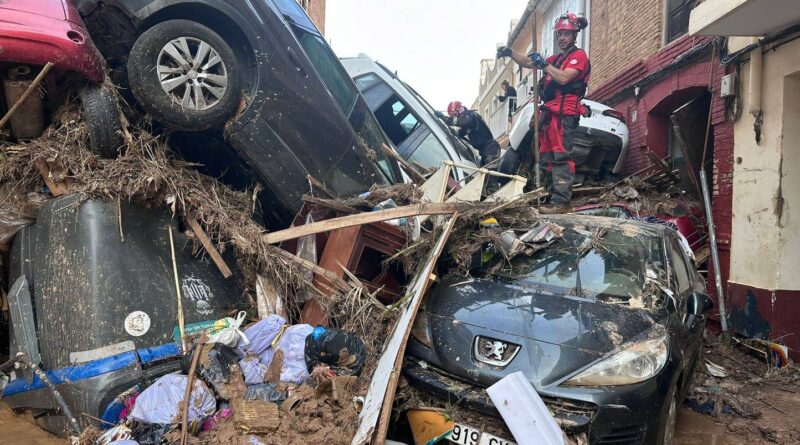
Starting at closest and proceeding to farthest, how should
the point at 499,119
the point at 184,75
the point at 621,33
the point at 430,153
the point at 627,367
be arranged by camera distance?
the point at 627,367, the point at 184,75, the point at 430,153, the point at 621,33, the point at 499,119

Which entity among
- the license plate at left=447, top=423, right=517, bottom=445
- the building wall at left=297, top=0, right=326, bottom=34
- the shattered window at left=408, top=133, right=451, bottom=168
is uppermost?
the building wall at left=297, top=0, right=326, bottom=34

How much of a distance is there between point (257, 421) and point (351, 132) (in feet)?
9.77

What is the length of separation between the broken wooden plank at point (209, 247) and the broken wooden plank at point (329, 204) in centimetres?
85

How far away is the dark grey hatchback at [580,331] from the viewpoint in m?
2.75

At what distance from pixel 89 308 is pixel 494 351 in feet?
8.15

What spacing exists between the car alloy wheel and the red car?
0.42 metres

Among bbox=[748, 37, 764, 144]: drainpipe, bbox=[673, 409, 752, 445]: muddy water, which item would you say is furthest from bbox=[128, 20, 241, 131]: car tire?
bbox=[748, 37, 764, 144]: drainpipe

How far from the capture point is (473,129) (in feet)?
31.6

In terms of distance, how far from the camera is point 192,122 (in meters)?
3.97

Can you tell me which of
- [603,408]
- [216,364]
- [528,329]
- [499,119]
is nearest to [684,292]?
[528,329]

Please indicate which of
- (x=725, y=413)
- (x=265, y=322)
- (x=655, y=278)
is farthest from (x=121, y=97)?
(x=725, y=413)

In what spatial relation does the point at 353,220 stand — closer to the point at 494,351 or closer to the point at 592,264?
the point at 494,351

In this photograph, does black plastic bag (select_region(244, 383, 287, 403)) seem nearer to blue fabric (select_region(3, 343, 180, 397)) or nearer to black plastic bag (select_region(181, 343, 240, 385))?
black plastic bag (select_region(181, 343, 240, 385))

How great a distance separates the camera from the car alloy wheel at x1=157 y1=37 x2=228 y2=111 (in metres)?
3.84
